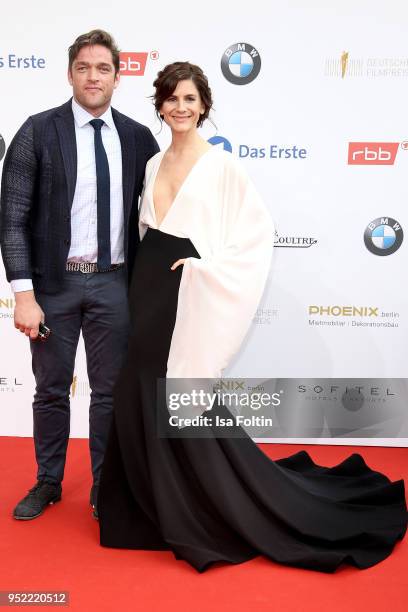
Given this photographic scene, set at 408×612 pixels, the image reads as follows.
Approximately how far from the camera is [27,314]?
2869 millimetres

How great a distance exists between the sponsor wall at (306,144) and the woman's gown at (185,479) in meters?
1.18

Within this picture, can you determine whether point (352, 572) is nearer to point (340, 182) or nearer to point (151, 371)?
point (151, 371)

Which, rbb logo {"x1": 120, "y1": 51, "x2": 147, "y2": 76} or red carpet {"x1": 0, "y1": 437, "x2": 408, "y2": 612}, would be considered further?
rbb logo {"x1": 120, "y1": 51, "x2": 147, "y2": 76}

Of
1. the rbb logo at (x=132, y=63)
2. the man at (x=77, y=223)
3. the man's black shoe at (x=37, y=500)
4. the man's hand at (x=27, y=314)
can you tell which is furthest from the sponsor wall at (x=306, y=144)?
the man's hand at (x=27, y=314)

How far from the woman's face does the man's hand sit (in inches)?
33.6

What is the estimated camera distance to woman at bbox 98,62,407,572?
2.62 metres

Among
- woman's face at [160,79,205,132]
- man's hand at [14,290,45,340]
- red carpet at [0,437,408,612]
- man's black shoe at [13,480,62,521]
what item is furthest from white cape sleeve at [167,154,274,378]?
man's black shoe at [13,480,62,521]

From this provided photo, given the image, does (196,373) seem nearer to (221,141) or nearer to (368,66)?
(221,141)

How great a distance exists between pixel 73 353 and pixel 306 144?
1.65 metres

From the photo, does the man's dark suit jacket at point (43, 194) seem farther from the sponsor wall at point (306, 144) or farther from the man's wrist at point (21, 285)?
the sponsor wall at point (306, 144)

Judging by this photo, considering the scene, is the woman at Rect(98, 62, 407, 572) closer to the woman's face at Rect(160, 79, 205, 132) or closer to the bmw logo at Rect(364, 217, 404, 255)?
the woman's face at Rect(160, 79, 205, 132)

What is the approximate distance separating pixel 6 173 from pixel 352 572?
6.27 ft

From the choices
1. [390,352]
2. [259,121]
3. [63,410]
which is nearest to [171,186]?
[63,410]

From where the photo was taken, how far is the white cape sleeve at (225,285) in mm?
2615
